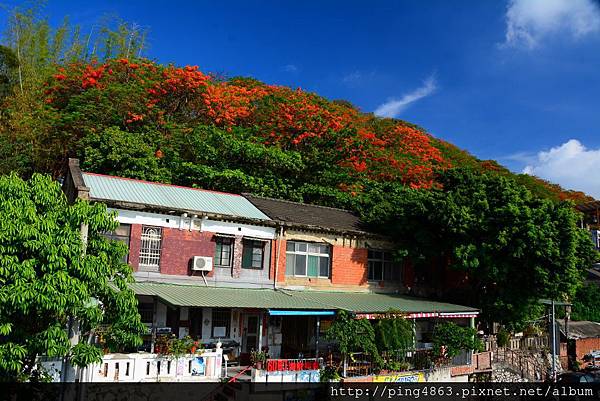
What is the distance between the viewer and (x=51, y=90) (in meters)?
31.0

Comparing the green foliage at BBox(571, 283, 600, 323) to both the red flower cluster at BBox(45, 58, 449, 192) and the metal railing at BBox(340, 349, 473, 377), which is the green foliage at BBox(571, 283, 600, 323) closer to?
the red flower cluster at BBox(45, 58, 449, 192)

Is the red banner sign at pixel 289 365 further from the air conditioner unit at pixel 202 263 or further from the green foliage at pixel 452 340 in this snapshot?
the green foliage at pixel 452 340

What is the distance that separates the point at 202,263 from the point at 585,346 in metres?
26.2

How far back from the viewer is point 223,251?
20141 millimetres

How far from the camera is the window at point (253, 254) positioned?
20.5 m

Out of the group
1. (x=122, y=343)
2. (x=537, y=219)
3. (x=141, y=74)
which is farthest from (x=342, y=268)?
(x=141, y=74)

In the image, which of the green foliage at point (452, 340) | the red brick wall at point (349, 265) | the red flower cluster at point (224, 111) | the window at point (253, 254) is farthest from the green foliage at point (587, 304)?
the window at point (253, 254)

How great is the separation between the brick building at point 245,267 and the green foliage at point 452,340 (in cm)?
77

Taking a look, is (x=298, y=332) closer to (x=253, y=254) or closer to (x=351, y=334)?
(x=253, y=254)

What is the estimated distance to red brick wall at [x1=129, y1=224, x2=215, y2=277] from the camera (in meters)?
18.3

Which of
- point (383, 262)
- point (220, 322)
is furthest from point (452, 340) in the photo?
point (220, 322)

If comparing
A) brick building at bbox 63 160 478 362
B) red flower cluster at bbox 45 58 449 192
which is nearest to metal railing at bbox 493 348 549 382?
brick building at bbox 63 160 478 362

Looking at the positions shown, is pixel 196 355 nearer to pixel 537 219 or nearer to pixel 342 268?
pixel 342 268

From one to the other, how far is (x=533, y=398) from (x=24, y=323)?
2081 centimetres
